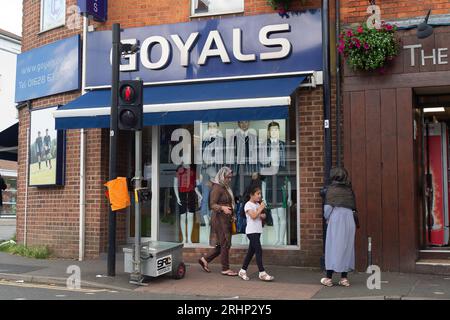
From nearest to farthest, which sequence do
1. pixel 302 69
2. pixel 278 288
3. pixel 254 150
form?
1. pixel 278 288
2. pixel 302 69
3. pixel 254 150

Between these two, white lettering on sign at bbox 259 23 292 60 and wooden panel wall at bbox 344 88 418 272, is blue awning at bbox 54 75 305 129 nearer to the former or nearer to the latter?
white lettering on sign at bbox 259 23 292 60

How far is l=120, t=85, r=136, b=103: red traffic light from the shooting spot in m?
8.58

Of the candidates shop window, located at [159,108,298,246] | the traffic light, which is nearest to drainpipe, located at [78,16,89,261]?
shop window, located at [159,108,298,246]

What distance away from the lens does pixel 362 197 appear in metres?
9.16

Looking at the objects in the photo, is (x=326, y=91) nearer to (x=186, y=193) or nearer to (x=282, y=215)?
(x=282, y=215)

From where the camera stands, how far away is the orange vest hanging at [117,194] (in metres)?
8.76

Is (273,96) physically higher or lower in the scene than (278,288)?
higher

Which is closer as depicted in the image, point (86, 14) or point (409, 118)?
point (409, 118)

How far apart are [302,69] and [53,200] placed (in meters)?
5.78

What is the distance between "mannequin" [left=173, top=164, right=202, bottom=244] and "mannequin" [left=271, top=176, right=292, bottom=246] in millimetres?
1629

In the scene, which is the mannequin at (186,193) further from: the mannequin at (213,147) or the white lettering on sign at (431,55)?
the white lettering on sign at (431,55)
